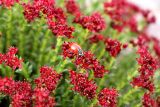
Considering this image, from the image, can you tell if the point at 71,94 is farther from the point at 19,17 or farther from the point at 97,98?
the point at 19,17

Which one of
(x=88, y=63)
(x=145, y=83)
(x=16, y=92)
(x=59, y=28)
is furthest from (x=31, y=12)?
(x=145, y=83)

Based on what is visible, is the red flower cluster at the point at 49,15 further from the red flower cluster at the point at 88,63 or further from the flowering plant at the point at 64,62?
the red flower cluster at the point at 88,63

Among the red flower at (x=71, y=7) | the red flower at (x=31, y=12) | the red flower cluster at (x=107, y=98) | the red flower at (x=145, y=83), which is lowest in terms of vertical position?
the red flower cluster at (x=107, y=98)

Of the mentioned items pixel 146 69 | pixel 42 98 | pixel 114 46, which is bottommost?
pixel 42 98

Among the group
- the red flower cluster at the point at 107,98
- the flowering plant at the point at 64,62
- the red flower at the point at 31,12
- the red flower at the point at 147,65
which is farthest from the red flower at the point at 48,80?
the red flower at the point at 147,65

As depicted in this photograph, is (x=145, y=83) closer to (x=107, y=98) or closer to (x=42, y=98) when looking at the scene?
(x=107, y=98)

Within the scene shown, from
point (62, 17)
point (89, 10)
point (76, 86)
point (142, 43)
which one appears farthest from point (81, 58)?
point (89, 10)

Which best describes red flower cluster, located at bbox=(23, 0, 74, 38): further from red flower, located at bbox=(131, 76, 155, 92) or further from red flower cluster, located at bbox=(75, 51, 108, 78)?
red flower, located at bbox=(131, 76, 155, 92)
